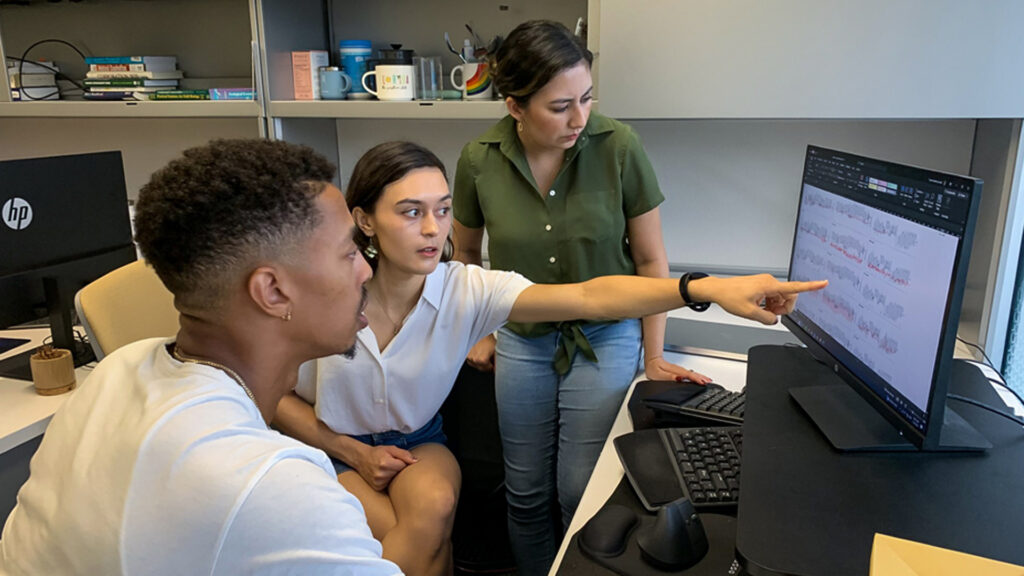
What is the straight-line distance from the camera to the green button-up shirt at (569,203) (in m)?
1.57

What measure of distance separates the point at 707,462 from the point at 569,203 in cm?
67

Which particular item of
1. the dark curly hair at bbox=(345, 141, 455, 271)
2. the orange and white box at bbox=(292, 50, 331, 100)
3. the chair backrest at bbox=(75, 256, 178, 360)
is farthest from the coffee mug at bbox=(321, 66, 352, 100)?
the dark curly hair at bbox=(345, 141, 455, 271)

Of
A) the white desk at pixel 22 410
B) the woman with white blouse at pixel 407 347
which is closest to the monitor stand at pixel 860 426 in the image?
the woman with white blouse at pixel 407 347

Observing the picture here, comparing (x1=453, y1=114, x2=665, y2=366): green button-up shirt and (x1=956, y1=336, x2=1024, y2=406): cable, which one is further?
(x1=453, y1=114, x2=665, y2=366): green button-up shirt

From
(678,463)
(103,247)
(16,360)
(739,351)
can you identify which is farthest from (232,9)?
(678,463)

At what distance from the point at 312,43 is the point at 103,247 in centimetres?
107

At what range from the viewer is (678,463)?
3.59ft

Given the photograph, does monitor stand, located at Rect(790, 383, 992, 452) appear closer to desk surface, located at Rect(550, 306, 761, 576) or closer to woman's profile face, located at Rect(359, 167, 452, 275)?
desk surface, located at Rect(550, 306, 761, 576)

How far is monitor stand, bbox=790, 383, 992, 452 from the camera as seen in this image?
0.93 meters

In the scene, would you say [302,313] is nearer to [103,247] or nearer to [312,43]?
[103,247]

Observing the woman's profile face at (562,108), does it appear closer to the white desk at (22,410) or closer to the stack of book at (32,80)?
the white desk at (22,410)

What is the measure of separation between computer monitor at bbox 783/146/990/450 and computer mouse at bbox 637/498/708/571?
0.72 ft

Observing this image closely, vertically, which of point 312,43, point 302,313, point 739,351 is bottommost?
point 739,351

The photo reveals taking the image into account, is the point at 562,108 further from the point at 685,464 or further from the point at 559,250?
the point at 685,464
